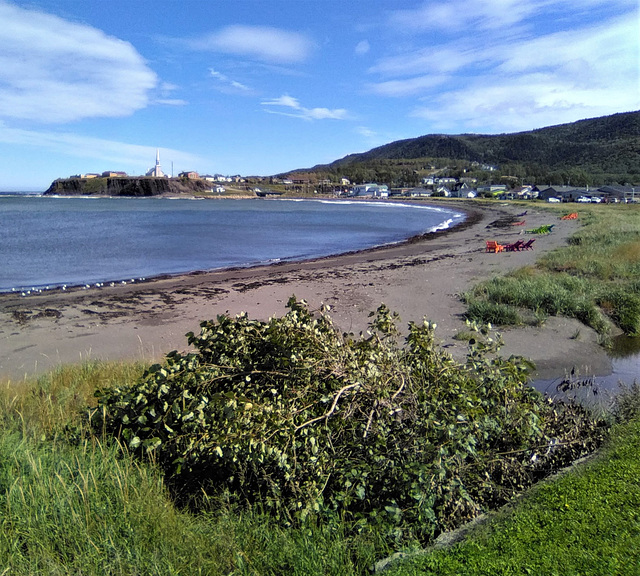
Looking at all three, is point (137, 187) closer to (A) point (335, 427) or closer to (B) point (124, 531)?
(A) point (335, 427)

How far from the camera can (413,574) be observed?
2969mm

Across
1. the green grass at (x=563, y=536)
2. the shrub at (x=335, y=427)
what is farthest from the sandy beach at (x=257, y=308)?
the green grass at (x=563, y=536)

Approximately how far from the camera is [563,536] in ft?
10.7

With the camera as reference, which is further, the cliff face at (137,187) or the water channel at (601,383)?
the cliff face at (137,187)

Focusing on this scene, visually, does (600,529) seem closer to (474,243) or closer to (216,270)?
(216,270)

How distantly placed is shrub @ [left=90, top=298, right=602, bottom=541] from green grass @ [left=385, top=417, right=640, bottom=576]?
1.17 ft

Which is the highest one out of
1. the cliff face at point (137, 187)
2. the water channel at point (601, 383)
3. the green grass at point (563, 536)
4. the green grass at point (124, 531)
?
the cliff face at point (137, 187)

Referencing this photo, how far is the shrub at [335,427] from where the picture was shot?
3.62m

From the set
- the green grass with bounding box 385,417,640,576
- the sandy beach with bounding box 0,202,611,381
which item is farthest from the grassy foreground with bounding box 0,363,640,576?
the sandy beach with bounding box 0,202,611,381

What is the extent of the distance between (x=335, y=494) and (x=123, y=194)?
201m

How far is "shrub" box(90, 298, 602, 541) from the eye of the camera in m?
3.62

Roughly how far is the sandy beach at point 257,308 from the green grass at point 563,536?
2.19 meters

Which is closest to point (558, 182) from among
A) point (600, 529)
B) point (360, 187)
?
point (360, 187)

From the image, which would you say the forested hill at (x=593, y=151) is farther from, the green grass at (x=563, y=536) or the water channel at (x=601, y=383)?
the green grass at (x=563, y=536)
